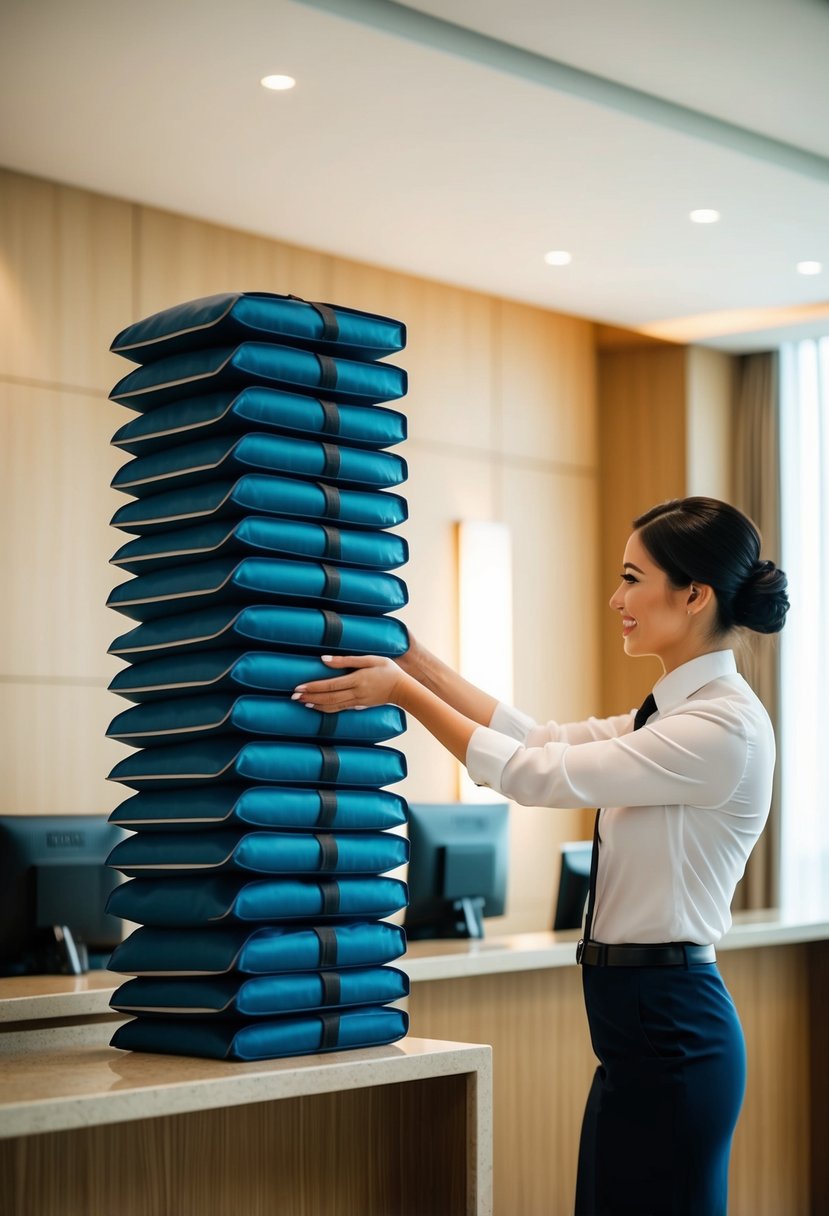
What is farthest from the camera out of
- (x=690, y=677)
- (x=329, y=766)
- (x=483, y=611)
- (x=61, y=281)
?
(x=483, y=611)

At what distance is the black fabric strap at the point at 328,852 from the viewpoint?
1986mm

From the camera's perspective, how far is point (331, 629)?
2018 mm

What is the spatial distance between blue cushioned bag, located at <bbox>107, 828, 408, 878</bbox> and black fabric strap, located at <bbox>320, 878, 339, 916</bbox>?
0.02m

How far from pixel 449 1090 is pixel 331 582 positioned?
2.33ft

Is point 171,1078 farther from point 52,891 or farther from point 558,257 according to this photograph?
point 558,257

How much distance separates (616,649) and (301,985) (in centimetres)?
543

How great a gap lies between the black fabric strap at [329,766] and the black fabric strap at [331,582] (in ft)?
0.67

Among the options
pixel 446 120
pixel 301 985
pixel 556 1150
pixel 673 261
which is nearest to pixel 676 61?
pixel 446 120

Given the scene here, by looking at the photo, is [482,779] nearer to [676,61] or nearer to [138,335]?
[138,335]

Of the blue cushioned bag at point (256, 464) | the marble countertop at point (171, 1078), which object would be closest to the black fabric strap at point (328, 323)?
the blue cushioned bag at point (256, 464)

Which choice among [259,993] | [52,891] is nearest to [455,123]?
[52,891]

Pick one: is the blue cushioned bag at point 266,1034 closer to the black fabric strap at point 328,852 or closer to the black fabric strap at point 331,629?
the black fabric strap at point 328,852

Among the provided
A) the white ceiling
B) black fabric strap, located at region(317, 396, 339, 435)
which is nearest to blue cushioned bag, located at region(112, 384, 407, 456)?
black fabric strap, located at region(317, 396, 339, 435)

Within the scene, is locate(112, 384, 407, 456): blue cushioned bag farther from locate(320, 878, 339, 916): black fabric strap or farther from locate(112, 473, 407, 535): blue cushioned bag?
locate(320, 878, 339, 916): black fabric strap
